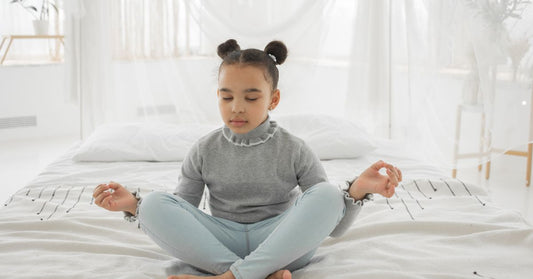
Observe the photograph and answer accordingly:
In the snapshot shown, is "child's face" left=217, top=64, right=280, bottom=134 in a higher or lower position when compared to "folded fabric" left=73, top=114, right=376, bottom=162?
higher

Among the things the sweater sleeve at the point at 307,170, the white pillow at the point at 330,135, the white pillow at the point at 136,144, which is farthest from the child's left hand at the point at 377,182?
the white pillow at the point at 136,144

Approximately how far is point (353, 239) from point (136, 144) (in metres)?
1.17

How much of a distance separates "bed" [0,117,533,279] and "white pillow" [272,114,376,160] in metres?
0.19

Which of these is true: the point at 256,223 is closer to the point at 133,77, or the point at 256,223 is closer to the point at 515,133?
the point at 515,133

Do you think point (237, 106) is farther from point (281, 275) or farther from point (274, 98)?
point (281, 275)

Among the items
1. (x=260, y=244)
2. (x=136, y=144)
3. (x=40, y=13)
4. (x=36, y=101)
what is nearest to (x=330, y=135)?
(x=136, y=144)

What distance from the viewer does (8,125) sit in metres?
4.03

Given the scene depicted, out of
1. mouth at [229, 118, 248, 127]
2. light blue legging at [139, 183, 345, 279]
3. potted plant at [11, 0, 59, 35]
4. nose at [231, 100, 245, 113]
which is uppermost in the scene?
potted plant at [11, 0, 59, 35]

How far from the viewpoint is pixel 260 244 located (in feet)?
4.02

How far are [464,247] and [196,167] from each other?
69 centimetres

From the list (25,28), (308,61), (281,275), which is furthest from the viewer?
(25,28)

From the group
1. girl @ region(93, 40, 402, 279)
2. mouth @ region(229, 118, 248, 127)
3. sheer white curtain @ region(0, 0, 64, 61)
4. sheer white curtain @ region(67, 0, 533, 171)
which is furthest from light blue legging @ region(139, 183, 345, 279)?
sheer white curtain @ region(0, 0, 64, 61)

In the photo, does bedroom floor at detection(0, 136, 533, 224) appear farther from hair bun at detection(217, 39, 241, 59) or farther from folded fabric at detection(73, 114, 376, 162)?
hair bun at detection(217, 39, 241, 59)

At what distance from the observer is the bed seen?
1.28 m
